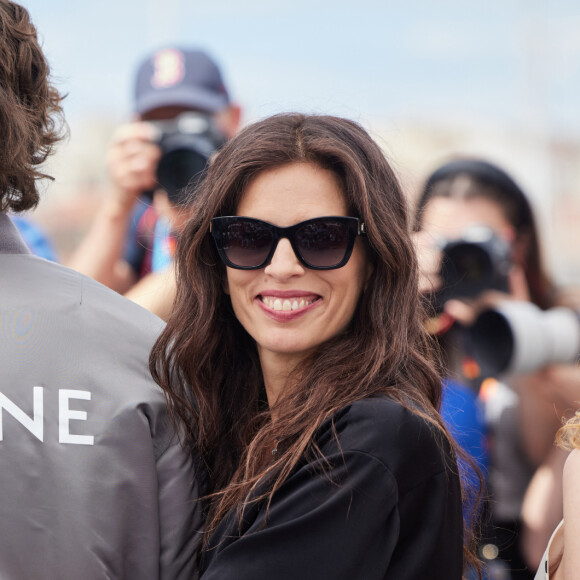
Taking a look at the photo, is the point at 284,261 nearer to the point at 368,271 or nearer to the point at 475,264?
the point at 368,271

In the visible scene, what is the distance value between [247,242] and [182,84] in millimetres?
1651

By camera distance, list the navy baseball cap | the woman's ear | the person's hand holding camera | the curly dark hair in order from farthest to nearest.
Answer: the navy baseball cap < the person's hand holding camera < the woman's ear < the curly dark hair

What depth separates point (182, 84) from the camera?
3074mm

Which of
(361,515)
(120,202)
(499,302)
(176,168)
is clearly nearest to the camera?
(361,515)

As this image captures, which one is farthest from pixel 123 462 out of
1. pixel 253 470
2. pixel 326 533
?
pixel 326 533

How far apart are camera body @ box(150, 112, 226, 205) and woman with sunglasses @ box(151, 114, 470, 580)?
675mm

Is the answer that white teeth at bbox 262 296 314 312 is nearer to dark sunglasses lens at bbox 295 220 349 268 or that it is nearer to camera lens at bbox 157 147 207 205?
dark sunglasses lens at bbox 295 220 349 268

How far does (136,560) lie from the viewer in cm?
147

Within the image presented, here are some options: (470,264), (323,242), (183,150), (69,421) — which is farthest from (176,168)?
(69,421)

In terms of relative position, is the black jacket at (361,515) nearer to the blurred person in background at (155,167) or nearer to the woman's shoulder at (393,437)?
the woman's shoulder at (393,437)

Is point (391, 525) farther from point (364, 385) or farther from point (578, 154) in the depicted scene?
point (578, 154)

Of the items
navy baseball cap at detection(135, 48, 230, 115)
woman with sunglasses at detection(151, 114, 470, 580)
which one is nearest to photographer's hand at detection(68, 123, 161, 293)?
navy baseball cap at detection(135, 48, 230, 115)

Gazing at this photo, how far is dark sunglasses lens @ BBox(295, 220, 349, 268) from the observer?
1.54m

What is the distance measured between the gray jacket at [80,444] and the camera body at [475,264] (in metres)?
1.17
